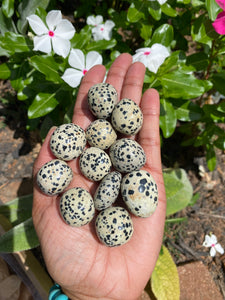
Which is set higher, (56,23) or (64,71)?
(56,23)

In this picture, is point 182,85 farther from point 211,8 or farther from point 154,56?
point 211,8

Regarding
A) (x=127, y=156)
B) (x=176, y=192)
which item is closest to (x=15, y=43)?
(x=127, y=156)

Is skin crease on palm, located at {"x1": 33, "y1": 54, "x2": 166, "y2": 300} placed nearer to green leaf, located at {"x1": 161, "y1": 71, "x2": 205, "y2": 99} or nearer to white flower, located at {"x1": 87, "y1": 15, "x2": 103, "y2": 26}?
green leaf, located at {"x1": 161, "y1": 71, "x2": 205, "y2": 99}

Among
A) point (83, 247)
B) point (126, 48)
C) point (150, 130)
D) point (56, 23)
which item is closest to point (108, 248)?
point (83, 247)

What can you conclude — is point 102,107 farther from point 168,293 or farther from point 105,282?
point 168,293

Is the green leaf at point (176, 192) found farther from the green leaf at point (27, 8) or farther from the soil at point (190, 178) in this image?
the green leaf at point (27, 8)

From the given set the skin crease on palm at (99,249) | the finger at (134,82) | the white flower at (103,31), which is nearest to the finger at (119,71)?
the finger at (134,82)
